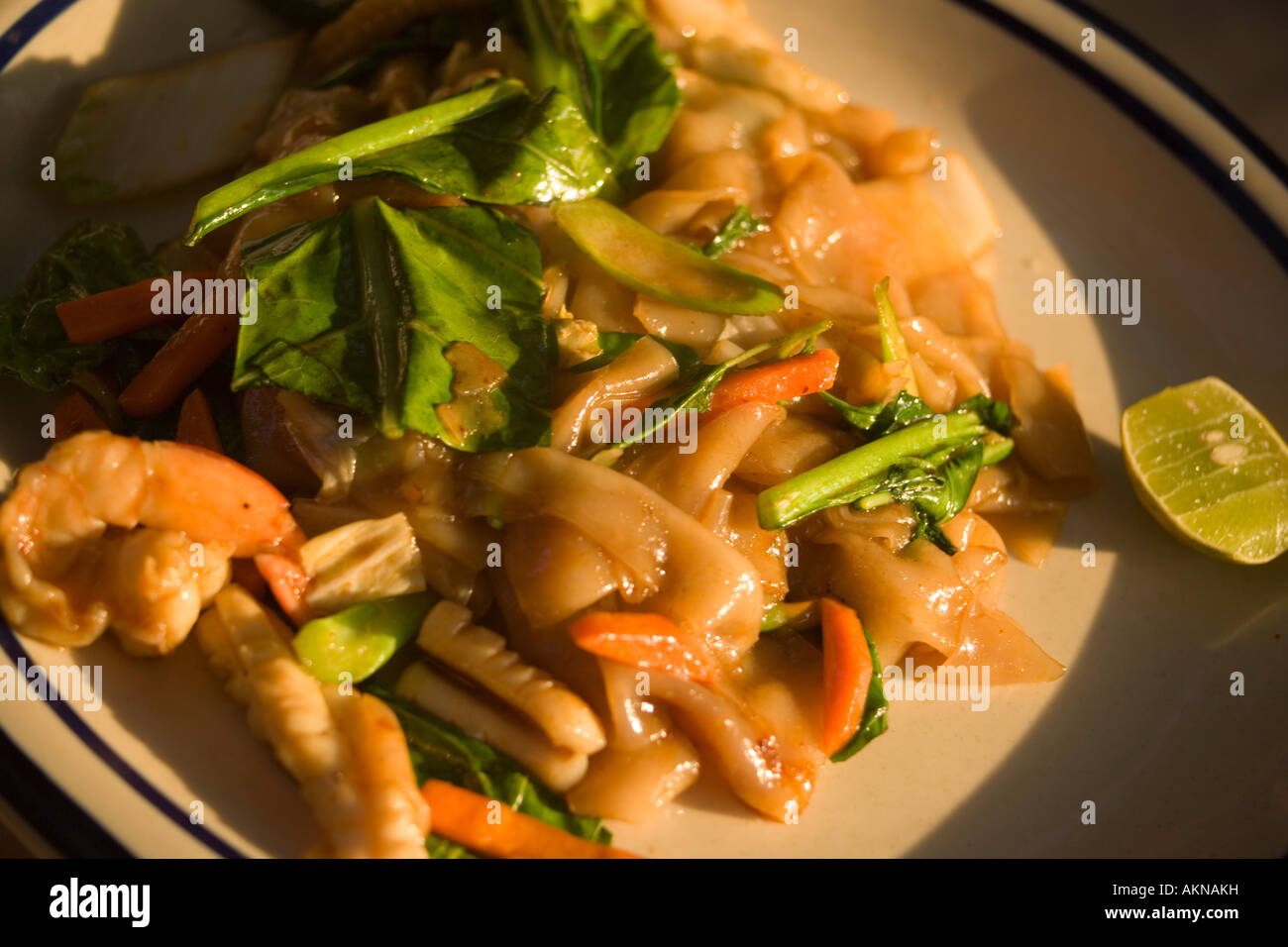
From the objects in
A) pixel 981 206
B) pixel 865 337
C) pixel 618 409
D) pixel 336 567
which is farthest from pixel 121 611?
pixel 981 206

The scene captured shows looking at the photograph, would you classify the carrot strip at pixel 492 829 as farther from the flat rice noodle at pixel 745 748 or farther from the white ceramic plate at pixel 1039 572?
the flat rice noodle at pixel 745 748

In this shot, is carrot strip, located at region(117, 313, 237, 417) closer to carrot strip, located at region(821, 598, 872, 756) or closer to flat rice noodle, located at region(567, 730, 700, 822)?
flat rice noodle, located at region(567, 730, 700, 822)

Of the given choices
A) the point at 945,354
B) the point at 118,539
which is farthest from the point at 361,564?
the point at 945,354

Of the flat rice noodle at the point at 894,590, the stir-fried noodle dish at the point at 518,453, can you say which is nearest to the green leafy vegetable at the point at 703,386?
the stir-fried noodle dish at the point at 518,453

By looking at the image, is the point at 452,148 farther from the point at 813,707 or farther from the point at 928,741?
the point at 928,741

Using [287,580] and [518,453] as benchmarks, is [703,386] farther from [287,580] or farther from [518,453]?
[287,580]
